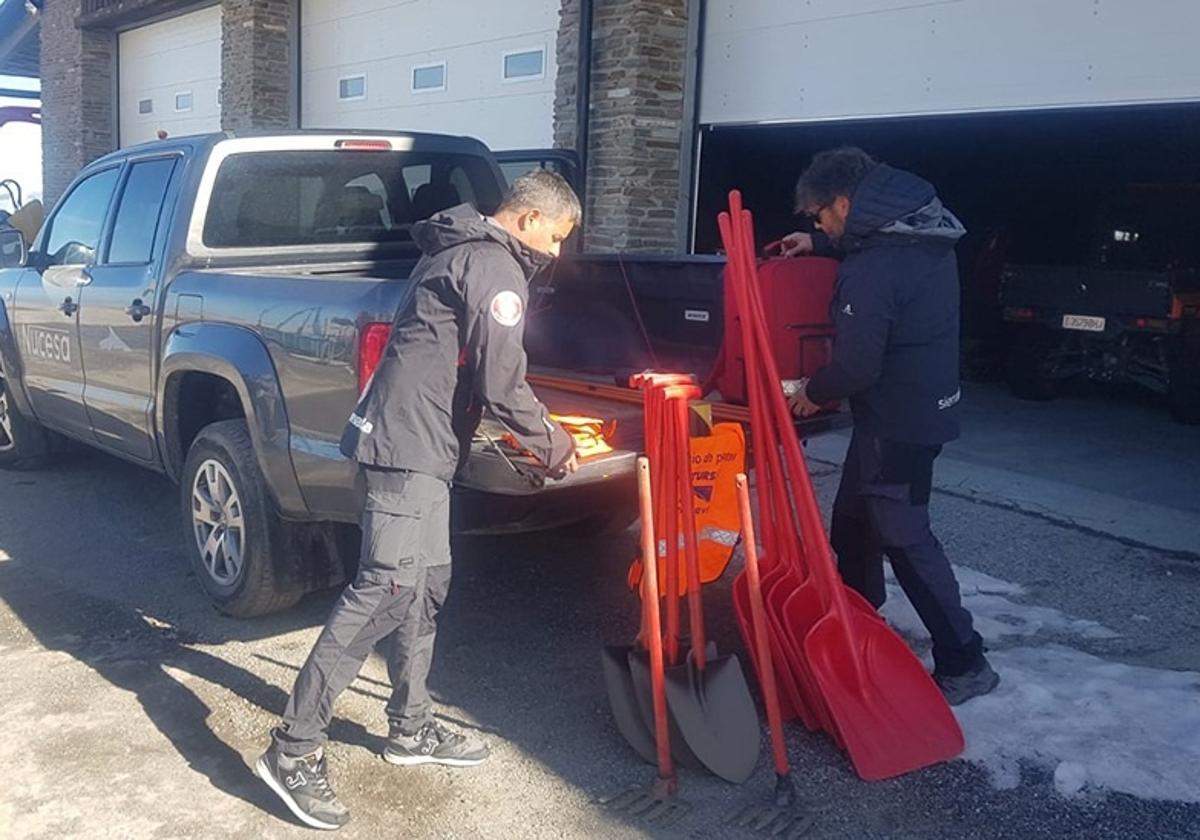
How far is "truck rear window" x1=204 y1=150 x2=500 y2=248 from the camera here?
5.25 metres

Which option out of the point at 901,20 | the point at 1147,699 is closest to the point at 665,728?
the point at 1147,699

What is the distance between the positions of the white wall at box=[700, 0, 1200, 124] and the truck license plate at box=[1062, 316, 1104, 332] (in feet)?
14.3

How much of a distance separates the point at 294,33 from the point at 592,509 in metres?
12.1

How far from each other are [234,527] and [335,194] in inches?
67.0

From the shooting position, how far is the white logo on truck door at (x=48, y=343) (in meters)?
6.09

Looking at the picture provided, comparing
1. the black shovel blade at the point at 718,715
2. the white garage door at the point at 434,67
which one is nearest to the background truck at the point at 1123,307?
the white garage door at the point at 434,67

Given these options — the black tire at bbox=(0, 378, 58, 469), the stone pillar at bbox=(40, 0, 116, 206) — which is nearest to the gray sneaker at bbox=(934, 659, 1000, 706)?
the black tire at bbox=(0, 378, 58, 469)

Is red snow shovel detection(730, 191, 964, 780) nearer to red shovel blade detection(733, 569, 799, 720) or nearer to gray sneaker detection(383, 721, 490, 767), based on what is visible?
red shovel blade detection(733, 569, 799, 720)

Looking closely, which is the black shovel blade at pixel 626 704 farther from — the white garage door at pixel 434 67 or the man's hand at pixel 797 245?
the white garage door at pixel 434 67

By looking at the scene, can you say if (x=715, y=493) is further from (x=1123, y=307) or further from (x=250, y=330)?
(x=1123, y=307)

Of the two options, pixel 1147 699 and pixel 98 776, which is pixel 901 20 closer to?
pixel 1147 699

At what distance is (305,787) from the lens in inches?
134

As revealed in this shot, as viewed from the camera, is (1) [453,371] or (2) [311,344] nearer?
(1) [453,371]

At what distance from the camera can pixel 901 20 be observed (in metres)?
8.36
